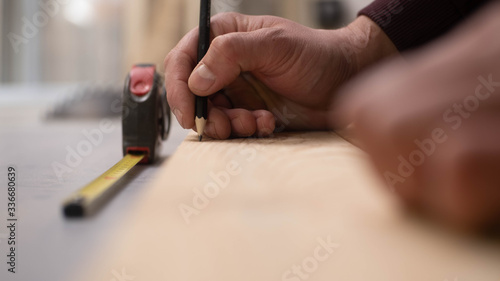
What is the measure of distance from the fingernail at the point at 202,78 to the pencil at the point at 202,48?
26 millimetres

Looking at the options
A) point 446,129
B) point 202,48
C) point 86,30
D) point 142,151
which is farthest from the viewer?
point 86,30

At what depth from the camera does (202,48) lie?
2.42 feet

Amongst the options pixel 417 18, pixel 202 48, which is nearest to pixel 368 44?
pixel 417 18

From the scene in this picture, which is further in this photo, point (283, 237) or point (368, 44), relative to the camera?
point (368, 44)

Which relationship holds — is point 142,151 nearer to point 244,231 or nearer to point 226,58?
point 226,58

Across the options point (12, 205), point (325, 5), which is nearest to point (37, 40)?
point (325, 5)

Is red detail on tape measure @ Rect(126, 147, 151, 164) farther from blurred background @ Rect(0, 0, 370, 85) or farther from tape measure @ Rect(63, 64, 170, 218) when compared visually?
blurred background @ Rect(0, 0, 370, 85)

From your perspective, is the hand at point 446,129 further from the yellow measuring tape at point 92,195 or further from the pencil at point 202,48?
the pencil at point 202,48

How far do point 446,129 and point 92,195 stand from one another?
0.28 meters

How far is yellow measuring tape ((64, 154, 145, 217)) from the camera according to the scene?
1.14ft

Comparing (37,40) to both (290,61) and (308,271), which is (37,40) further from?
(308,271)

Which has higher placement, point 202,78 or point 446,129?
point 446,129

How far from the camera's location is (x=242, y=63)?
0.73 m

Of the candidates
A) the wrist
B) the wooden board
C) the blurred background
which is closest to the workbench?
the wooden board
